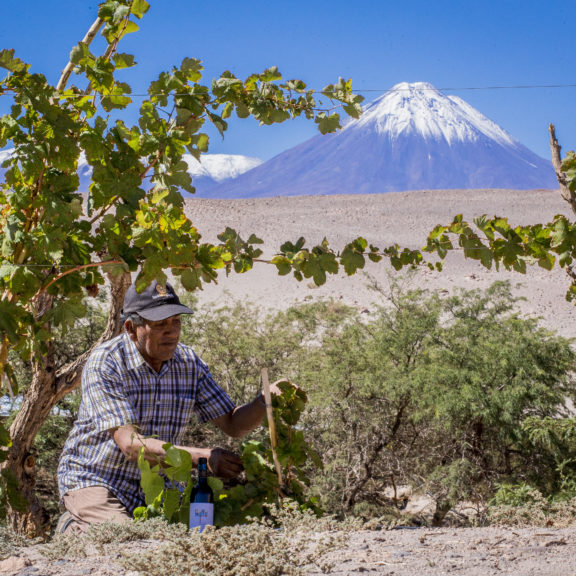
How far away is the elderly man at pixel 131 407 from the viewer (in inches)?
129

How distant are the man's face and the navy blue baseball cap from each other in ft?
0.22

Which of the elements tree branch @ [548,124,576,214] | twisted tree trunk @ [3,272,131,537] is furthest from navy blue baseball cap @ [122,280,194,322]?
twisted tree trunk @ [3,272,131,537]

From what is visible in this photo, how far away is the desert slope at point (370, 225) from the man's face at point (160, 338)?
21.5 metres

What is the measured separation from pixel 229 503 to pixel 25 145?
1.69 metres

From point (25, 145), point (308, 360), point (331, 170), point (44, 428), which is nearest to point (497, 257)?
point (25, 145)

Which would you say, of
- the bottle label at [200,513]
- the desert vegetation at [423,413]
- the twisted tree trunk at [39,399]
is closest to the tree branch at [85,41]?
the bottle label at [200,513]

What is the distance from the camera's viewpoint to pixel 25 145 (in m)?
2.13

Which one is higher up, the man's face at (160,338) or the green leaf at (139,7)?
the green leaf at (139,7)

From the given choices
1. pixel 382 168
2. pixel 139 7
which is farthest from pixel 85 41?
pixel 382 168

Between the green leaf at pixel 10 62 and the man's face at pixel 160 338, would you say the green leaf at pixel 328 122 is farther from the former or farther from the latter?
the man's face at pixel 160 338

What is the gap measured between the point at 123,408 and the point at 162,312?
18.4 inches

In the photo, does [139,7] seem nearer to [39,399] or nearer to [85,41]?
[85,41]

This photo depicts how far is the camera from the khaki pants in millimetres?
3248

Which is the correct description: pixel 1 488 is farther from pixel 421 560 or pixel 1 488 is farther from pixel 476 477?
pixel 476 477
